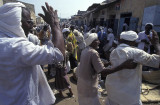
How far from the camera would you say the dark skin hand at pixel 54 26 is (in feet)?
3.38

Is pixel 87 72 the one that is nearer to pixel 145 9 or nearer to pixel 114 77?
pixel 114 77

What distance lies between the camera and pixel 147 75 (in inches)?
162

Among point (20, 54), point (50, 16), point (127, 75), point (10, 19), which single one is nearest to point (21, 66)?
point (20, 54)

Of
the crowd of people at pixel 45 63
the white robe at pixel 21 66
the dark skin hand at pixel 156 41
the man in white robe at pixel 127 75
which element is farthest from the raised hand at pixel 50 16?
the dark skin hand at pixel 156 41

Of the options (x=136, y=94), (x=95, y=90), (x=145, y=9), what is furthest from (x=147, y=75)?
(x=145, y=9)

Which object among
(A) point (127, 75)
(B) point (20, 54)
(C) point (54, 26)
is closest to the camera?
(B) point (20, 54)

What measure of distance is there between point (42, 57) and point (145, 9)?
7121 millimetres

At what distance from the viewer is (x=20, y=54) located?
0.90 meters

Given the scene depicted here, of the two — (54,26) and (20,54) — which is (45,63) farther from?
(54,26)

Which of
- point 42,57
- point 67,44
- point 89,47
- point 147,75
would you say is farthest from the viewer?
point 67,44

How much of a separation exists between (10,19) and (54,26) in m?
0.34

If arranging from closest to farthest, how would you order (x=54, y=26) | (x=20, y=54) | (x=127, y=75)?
(x=20, y=54) → (x=54, y=26) → (x=127, y=75)

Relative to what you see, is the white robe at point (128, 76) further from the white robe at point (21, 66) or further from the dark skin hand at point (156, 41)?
the white robe at point (21, 66)

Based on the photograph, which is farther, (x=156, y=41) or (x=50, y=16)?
(x=156, y=41)
